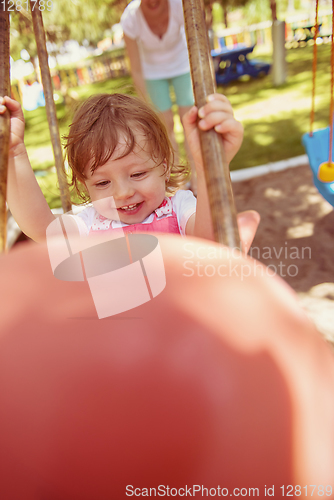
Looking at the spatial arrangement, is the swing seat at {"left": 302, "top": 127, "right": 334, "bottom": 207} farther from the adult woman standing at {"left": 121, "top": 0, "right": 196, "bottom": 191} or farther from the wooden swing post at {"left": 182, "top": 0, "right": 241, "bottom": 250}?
the wooden swing post at {"left": 182, "top": 0, "right": 241, "bottom": 250}

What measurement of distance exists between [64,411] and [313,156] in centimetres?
220

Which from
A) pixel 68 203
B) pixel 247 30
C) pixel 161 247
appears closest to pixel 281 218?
pixel 68 203

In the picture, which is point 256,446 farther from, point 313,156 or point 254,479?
point 313,156

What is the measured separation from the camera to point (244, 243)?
86 cm

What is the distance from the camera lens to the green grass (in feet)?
13.7

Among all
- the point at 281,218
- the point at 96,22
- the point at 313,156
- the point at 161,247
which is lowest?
the point at 281,218

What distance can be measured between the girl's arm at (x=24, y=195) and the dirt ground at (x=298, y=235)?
1298 mm

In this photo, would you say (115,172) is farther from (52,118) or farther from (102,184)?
(52,118)

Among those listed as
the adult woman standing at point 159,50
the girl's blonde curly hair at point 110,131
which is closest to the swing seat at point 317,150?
the adult woman standing at point 159,50

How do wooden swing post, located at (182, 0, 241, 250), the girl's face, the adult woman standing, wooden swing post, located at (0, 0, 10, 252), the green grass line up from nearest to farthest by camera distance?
wooden swing post, located at (182, 0, 241, 250), wooden swing post, located at (0, 0, 10, 252), the girl's face, the adult woman standing, the green grass

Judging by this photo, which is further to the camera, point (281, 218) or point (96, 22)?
point (96, 22)

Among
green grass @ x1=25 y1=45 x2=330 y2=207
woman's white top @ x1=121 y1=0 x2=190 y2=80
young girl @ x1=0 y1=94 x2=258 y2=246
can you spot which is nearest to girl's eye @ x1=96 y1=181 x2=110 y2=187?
young girl @ x1=0 y1=94 x2=258 y2=246

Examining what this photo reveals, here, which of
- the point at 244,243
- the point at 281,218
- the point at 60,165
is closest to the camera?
the point at 244,243

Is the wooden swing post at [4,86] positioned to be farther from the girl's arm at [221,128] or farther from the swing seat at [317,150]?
the swing seat at [317,150]
